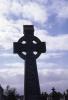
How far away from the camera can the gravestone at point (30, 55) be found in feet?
122

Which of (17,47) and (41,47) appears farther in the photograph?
(41,47)

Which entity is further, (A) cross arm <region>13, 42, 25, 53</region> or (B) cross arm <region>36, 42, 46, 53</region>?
(B) cross arm <region>36, 42, 46, 53</region>

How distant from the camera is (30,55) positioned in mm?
38344

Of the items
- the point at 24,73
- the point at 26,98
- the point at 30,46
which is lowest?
the point at 26,98

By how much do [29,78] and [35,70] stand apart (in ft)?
3.20

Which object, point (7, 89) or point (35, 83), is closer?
point (35, 83)

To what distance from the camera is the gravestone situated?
122 feet

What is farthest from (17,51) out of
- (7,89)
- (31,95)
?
(7,89)

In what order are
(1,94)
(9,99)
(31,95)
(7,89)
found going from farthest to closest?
→ (7,89) < (1,94) < (9,99) < (31,95)

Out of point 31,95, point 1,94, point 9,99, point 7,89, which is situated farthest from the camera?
point 7,89

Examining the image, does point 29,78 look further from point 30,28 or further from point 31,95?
point 30,28

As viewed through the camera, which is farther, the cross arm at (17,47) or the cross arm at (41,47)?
the cross arm at (41,47)

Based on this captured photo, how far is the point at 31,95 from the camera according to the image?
37.0 metres

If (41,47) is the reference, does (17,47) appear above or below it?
below
